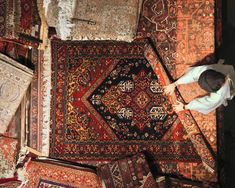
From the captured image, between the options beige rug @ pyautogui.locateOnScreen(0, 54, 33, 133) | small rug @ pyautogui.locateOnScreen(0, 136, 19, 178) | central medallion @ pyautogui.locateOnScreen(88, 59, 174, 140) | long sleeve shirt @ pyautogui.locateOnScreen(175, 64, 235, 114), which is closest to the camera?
long sleeve shirt @ pyautogui.locateOnScreen(175, 64, 235, 114)

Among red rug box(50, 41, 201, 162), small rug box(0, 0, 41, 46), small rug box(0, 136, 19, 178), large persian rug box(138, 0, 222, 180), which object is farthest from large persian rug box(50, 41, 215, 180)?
small rug box(0, 136, 19, 178)

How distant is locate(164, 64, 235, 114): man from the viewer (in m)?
3.23

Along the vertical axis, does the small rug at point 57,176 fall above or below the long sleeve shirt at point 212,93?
below

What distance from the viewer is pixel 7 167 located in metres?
4.33

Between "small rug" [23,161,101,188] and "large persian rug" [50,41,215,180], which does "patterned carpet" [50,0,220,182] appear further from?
"small rug" [23,161,101,188]

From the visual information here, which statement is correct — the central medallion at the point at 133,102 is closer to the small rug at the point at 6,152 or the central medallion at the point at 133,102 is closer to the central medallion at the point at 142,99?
the central medallion at the point at 142,99

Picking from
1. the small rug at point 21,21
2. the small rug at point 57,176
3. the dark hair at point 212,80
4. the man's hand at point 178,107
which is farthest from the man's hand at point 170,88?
the small rug at point 21,21

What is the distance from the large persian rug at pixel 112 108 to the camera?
13.0 feet

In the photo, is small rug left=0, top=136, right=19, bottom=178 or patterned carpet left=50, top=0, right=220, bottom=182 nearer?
patterned carpet left=50, top=0, right=220, bottom=182

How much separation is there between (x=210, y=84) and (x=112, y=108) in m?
1.17

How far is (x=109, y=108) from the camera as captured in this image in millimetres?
4098

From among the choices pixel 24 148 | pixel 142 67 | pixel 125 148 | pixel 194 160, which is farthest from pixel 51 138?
pixel 194 160

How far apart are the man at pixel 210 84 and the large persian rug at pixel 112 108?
0.27m

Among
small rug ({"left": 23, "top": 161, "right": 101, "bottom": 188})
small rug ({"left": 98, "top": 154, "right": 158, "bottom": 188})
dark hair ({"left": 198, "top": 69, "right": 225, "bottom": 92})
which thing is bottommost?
small rug ({"left": 23, "top": 161, "right": 101, "bottom": 188})
